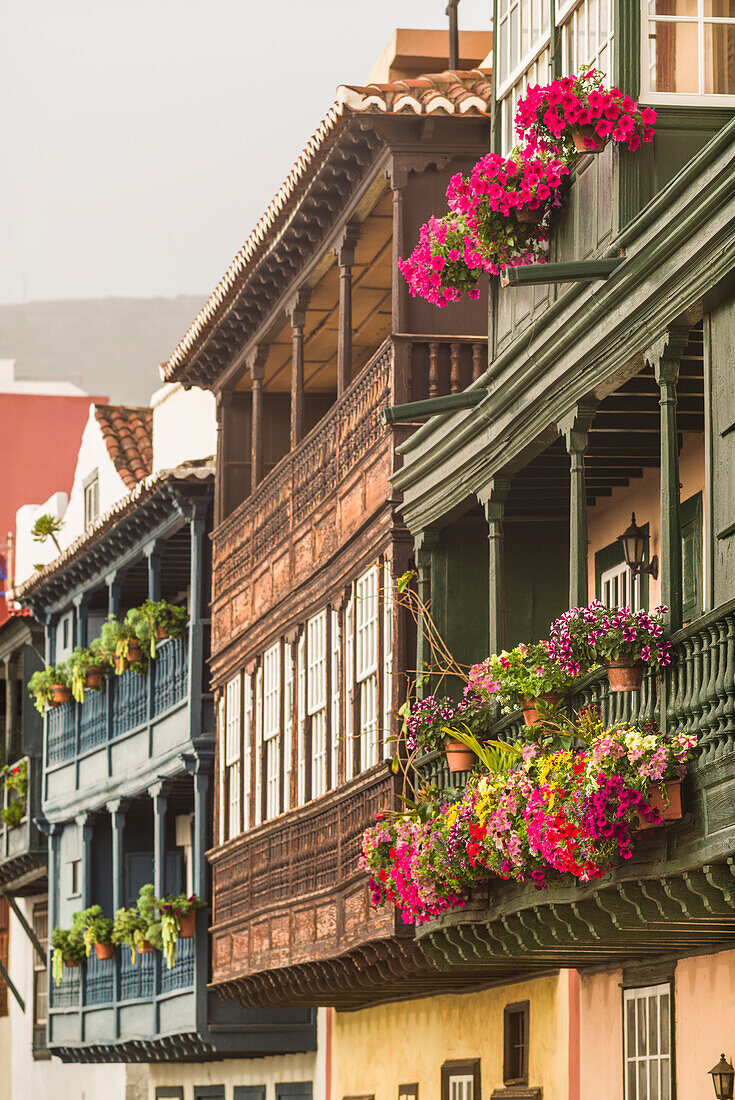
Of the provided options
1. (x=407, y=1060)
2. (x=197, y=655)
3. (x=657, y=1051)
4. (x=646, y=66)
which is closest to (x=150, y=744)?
(x=197, y=655)

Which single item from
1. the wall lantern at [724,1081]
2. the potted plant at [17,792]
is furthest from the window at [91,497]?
the wall lantern at [724,1081]

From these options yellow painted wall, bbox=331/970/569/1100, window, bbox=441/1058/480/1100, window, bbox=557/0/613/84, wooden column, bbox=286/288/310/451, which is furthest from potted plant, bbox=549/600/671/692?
wooden column, bbox=286/288/310/451

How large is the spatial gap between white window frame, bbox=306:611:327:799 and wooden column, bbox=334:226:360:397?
2212 mm

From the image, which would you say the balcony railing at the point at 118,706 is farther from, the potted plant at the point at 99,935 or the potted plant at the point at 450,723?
the potted plant at the point at 450,723

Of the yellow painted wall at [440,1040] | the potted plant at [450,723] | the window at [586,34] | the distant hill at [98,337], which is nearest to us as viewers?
the window at [586,34]

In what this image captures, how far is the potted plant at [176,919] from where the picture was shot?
24.0 metres

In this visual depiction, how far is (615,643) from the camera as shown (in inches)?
456

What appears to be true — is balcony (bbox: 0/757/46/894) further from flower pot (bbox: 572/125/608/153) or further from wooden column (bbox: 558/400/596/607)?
flower pot (bbox: 572/125/608/153)

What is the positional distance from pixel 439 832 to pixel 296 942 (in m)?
5.61

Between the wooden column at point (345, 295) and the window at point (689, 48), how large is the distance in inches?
227

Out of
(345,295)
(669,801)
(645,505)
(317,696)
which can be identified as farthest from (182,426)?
(669,801)

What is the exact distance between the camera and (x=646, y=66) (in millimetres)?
13367

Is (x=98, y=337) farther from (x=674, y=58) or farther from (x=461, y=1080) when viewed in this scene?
(x=674, y=58)

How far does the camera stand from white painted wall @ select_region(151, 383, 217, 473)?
27781mm
